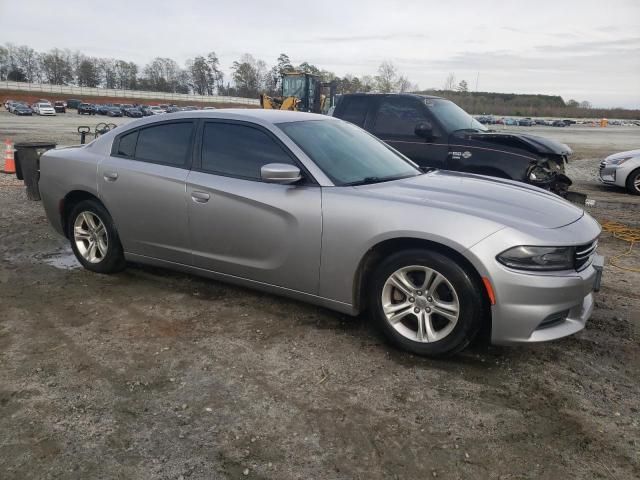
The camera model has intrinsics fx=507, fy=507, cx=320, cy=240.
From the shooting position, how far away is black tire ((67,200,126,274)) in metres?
4.85

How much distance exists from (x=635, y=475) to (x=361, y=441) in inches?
50.6

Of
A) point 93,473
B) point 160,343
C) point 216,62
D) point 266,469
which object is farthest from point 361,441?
point 216,62

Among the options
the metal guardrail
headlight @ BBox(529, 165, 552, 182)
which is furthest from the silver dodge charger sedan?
the metal guardrail

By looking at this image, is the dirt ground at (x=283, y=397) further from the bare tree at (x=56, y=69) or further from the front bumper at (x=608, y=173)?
the bare tree at (x=56, y=69)

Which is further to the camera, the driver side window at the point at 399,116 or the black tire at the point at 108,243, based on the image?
the driver side window at the point at 399,116

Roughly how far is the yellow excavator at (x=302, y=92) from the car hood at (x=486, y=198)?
1935cm

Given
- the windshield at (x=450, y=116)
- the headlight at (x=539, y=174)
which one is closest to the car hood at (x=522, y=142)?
the headlight at (x=539, y=174)

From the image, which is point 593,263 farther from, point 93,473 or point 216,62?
point 216,62

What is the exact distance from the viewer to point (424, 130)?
7160 millimetres

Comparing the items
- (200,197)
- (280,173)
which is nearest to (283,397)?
(280,173)

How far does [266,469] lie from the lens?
2.38m

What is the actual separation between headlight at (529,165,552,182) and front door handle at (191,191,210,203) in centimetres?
463

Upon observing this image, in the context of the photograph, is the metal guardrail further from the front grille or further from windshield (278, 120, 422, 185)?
the front grille

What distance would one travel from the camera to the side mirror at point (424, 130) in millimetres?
7152
